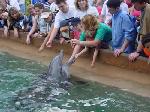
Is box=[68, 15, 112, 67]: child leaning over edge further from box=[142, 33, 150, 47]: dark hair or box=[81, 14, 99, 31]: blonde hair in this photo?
box=[142, 33, 150, 47]: dark hair

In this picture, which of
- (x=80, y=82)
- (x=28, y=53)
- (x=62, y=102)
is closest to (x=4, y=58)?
(x=28, y=53)

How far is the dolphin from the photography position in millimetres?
8273

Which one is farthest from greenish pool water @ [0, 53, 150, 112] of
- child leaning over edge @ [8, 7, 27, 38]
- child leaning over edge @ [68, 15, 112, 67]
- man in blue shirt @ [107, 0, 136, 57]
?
child leaning over edge @ [8, 7, 27, 38]

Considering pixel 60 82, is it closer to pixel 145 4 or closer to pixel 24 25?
pixel 145 4

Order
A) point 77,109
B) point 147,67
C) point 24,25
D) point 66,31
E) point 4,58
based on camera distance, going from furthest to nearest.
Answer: point 24,25 → point 4,58 → point 66,31 → point 147,67 → point 77,109

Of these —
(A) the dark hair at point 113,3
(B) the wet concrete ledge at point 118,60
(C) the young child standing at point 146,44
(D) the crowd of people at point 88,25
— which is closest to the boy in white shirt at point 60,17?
(D) the crowd of people at point 88,25

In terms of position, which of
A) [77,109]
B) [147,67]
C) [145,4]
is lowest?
[77,109]

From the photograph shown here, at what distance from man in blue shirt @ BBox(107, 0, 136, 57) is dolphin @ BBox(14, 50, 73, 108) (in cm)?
114

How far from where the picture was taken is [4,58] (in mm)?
11953

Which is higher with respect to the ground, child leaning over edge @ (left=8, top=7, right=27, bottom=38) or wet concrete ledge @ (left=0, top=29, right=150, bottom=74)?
child leaning over edge @ (left=8, top=7, right=27, bottom=38)

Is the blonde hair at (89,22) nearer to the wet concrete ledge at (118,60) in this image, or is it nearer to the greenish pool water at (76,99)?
the wet concrete ledge at (118,60)

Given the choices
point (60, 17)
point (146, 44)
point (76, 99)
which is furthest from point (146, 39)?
point (60, 17)

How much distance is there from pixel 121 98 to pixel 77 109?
98cm

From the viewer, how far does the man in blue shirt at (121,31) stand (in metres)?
9.38
